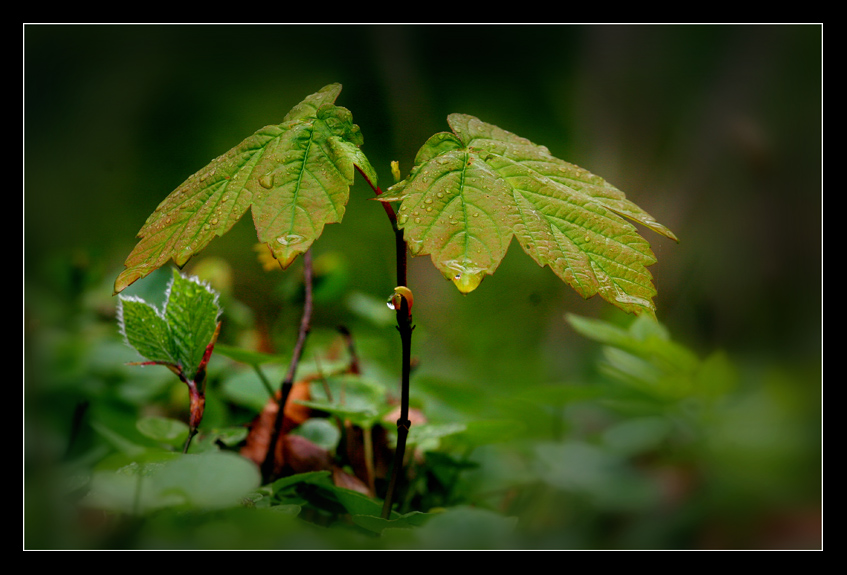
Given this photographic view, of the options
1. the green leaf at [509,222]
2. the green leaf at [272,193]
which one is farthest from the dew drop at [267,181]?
the green leaf at [509,222]

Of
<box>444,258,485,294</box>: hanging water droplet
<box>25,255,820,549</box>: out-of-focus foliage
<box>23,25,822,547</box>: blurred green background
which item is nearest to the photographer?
<box>444,258,485,294</box>: hanging water droplet

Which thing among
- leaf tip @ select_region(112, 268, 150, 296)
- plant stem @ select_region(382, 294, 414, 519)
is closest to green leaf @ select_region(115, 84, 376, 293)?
leaf tip @ select_region(112, 268, 150, 296)

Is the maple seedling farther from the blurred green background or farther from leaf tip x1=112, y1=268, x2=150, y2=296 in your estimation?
the blurred green background

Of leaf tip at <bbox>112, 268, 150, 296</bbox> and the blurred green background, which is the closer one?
leaf tip at <bbox>112, 268, 150, 296</bbox>

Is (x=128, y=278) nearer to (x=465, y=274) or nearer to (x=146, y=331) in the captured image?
(x=146, y=331)

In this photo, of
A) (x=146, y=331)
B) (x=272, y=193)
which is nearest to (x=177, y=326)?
(x=146, y=331)

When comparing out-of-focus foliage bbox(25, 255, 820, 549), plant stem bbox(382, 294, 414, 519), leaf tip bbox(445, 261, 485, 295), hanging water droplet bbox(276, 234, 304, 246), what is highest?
hanging water droplet bbox(276, 234, 304, 246)
